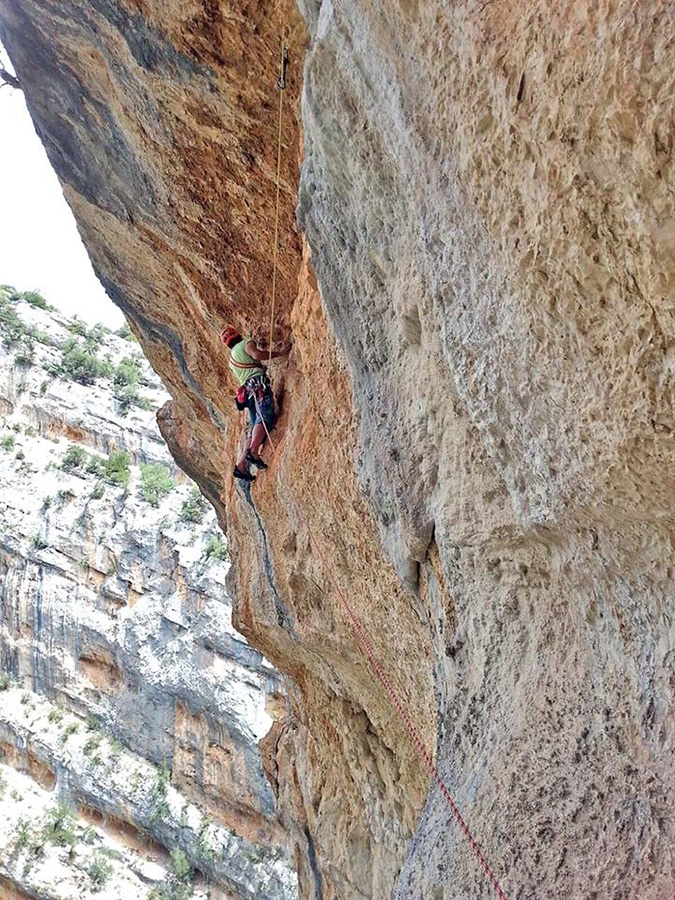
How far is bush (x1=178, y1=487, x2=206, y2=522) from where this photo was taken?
92.4 ft

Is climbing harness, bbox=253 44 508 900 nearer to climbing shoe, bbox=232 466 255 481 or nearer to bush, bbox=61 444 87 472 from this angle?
climbing shoe, bbox=232 466 255 481

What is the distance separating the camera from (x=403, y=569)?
440 centimetres

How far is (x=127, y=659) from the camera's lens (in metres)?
25.4

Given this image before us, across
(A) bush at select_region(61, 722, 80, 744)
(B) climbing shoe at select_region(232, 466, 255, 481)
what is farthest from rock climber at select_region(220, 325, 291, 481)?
(A) bush at select_region(61, 722, 80, 744)

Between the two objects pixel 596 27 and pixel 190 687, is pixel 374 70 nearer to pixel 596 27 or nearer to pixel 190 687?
pixel 596 27

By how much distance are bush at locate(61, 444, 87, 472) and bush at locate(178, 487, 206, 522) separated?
4871 mm

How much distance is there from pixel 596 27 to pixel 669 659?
178 cm

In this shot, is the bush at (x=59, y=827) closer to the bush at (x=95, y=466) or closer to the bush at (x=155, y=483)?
the bush at (x=155, y=483)

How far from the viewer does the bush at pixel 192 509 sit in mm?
28172

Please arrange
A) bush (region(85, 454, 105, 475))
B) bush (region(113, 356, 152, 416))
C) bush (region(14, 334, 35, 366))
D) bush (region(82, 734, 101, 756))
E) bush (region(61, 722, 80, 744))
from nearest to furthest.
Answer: bush (region(82, 734, 101, 756)) → bush (region(61, 722, 80, 744)) → bush (region(85, 454, 105, 475)) → bush (region(14, 334, 35, 366)) → bush (region(113, 356, 152, 416))

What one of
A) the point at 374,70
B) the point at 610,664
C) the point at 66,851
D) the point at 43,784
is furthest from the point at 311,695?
the point at 43,784

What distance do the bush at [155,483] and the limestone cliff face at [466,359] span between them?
23128 mm

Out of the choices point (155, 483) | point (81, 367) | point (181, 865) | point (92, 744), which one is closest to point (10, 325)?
point (81, 367)

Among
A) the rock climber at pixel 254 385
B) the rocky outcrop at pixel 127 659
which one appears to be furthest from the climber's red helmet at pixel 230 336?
the rocky outcrop at pixel 127 659
